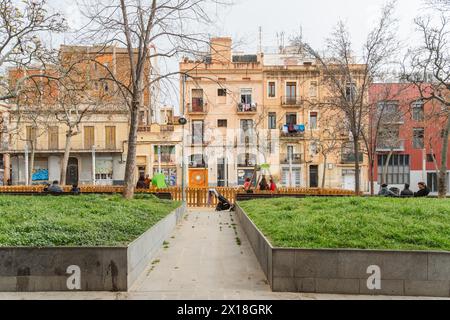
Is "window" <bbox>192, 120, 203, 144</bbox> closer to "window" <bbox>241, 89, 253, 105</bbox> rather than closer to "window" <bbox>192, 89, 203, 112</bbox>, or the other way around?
"window" <bbox>192, 89, 203, 112</bbox>

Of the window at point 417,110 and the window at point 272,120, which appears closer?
the window at point 417,110

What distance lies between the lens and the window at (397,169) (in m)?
47.0

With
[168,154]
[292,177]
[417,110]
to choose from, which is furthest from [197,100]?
[417,110]

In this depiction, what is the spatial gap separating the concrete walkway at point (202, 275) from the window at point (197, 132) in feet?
106

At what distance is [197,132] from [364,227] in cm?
3678

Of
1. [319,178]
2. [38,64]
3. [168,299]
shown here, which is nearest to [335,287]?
[168,299]

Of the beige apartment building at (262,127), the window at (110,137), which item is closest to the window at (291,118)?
the beige apartment building at (262,127)

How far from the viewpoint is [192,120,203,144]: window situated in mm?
43944

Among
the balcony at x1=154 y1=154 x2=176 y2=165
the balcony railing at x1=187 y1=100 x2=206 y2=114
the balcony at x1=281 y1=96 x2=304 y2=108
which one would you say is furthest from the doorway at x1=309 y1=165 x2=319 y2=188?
the balcony at x1=154 y1=154 x2=176 y2=165

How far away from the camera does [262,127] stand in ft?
147

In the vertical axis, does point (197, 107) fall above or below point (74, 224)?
above

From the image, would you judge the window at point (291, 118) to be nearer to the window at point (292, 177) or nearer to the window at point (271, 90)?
the window at point (271, 90)

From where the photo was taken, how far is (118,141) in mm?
44750

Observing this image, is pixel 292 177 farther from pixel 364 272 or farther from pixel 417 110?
pixel 364 272
